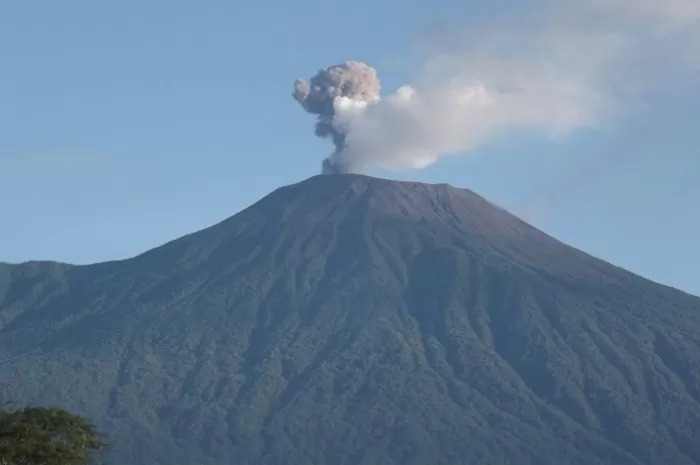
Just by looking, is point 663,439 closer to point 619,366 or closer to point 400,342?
point 619,366

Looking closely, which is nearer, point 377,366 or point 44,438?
point 44,438

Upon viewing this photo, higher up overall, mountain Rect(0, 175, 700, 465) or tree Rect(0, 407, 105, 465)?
mountain Rect(0, 175, 700, 465)

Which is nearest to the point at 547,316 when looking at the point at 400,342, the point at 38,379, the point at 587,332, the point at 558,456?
the point at 587,332

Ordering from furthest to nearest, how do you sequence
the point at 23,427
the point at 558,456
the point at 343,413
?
the point at 343,413
the point at 558,456
the point at 23,427

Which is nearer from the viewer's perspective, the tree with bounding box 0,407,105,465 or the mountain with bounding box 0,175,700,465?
the tree with bounding box 0,407,105,465

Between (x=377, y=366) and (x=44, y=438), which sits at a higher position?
(x=377, y=366)
